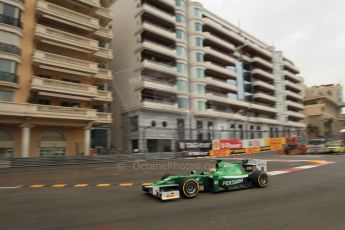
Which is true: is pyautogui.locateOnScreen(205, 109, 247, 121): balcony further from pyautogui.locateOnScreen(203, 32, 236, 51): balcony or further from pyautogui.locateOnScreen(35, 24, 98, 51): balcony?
pyautogui.locateOnScreen(35, 24, 98, 51): balcony

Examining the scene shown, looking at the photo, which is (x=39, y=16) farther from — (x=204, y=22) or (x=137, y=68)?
(x=204, y=22)

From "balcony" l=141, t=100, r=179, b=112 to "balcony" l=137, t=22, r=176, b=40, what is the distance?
33.0 ft

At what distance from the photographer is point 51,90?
2702cm

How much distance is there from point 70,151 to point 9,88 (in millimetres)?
8586

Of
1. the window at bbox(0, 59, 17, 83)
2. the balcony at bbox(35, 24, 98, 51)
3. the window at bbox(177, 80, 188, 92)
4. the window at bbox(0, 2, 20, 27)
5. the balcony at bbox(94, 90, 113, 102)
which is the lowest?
the balcony at bbox(94, 90, 113, 102)

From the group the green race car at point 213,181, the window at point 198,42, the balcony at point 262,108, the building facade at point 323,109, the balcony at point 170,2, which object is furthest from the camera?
the building facade at point 323,109

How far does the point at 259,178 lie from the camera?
32.3 ft

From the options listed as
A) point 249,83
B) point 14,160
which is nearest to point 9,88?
point 14,160

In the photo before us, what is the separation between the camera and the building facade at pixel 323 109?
88456 mm

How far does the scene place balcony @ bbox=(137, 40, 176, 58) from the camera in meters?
37.0

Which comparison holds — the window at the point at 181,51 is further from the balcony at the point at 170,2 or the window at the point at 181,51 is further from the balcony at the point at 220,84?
the balcony at the point at 220,84

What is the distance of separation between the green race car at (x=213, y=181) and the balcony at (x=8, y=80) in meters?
21.6

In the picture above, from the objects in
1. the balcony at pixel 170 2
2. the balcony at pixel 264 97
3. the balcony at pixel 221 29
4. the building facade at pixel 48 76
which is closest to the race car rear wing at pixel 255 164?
the building facade at pixel 48 76

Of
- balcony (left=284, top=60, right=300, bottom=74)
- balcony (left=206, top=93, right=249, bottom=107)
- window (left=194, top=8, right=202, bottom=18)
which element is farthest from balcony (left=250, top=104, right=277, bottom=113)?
window (left=194, top=8, right=202, bottom=18)
